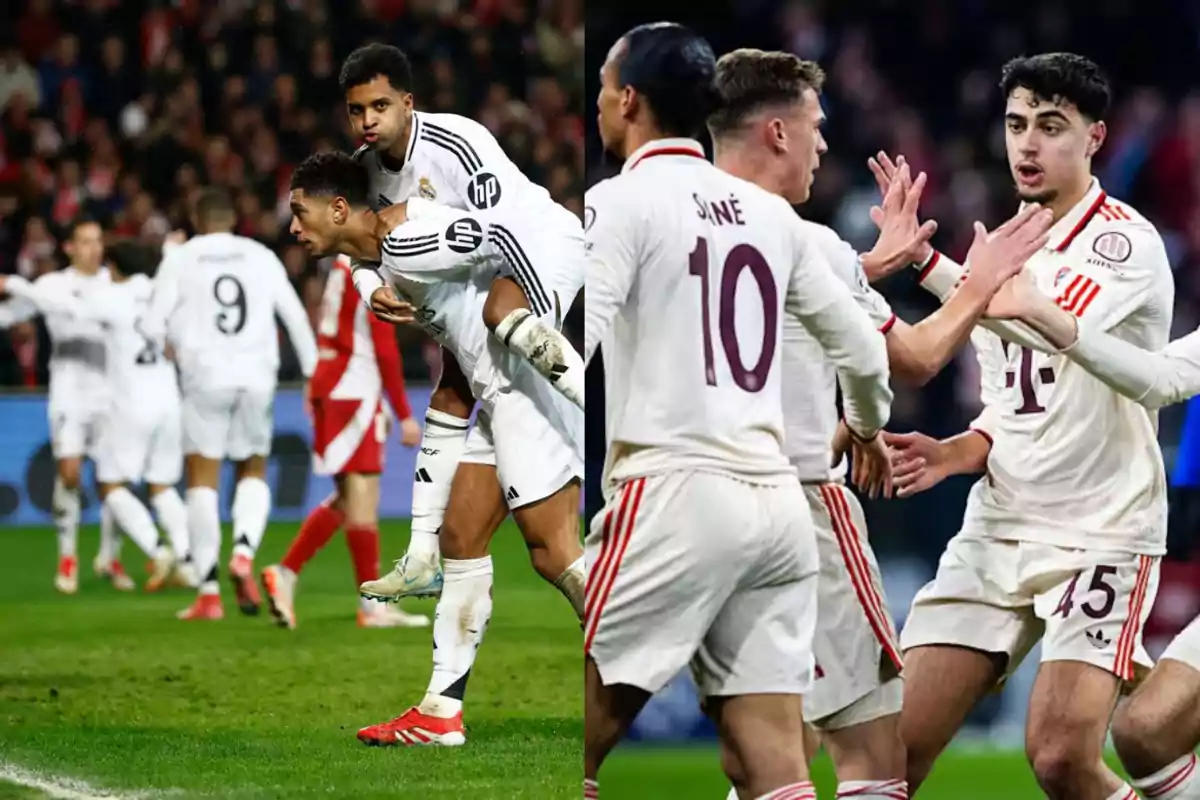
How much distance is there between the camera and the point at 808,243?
9.30ft

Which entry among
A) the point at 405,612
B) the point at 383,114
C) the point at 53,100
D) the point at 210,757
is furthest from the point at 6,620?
the point at 53,100

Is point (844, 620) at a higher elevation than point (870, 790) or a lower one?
higher

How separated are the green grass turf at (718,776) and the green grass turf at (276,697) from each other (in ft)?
1.45

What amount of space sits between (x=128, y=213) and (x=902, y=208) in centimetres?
716

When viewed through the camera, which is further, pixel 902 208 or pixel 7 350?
pixel 7 350

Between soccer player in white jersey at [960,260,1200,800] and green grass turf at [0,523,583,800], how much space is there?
1179mm

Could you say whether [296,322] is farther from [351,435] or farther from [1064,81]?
[1064,81]

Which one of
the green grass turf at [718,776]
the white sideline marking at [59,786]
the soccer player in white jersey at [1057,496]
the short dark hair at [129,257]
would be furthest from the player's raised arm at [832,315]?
the short dark hair at [129,257]

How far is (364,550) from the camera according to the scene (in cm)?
619

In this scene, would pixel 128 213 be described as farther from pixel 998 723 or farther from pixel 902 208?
pixel 902 208

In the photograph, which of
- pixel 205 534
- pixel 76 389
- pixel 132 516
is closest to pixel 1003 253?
pixel 205 534

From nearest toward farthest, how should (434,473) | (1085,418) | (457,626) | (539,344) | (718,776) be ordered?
(1085,418) < (539,344) < (457,626) < (434,473) < (718,776)

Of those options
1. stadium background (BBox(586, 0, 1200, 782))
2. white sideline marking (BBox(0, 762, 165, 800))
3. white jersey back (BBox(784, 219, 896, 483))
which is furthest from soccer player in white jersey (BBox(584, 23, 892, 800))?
stadium background (BBox(586, 0, 1200, 782))

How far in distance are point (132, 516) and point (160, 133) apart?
10.4 ft
